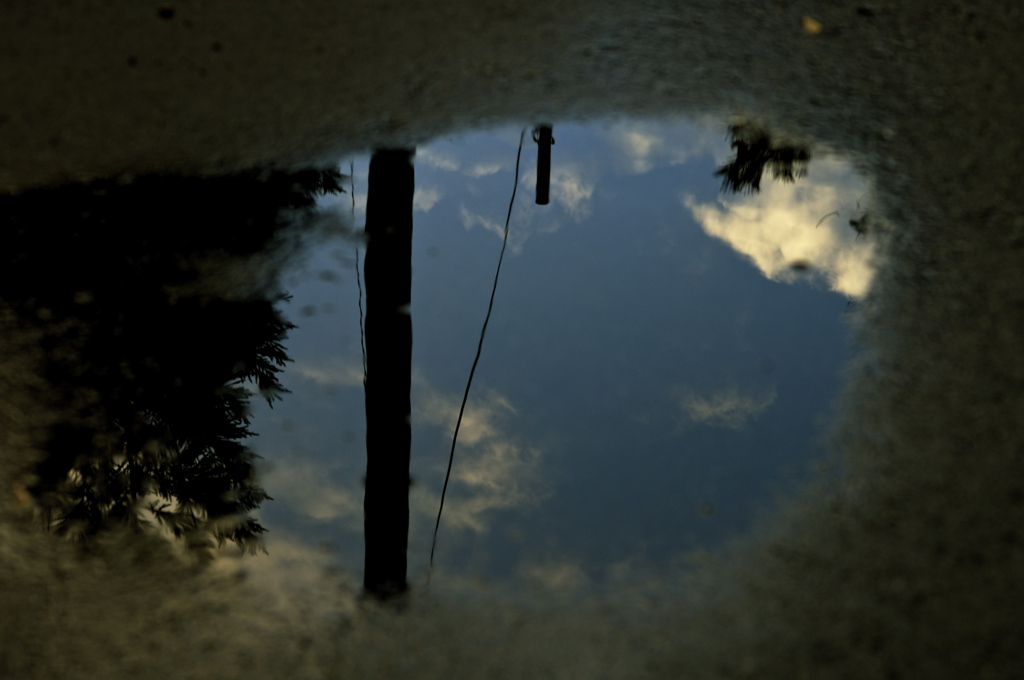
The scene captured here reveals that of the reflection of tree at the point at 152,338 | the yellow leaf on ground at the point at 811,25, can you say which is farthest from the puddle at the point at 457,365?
the yellow leaf on ground at the point at 811,25

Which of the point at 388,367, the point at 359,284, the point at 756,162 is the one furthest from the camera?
the point at 756,162

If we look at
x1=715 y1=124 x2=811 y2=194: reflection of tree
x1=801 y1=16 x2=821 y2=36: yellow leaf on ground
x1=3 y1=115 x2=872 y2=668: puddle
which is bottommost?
x1=3 y1=115 x2=872 y2=668: puddle

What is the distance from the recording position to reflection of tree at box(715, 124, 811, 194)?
279 cm

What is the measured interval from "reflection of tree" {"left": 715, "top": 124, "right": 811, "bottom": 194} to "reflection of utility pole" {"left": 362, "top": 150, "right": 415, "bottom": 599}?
1.07 metres

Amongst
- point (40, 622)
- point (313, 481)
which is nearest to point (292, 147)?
point (313, 481)

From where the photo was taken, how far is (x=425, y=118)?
3.10 metres

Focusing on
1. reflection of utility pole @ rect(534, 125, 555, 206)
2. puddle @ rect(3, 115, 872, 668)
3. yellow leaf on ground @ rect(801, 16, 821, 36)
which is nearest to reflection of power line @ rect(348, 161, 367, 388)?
puddle @ rect(3, 115, 872, 668)

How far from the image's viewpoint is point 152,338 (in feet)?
8.04

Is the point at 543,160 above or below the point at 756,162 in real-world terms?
above

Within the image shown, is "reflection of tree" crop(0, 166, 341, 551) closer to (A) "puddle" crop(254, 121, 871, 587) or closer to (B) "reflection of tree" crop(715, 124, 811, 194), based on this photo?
(A) "puddle" crop(254, 121, 871, 587)

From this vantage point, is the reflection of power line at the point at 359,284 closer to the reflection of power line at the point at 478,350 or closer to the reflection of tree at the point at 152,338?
the reflection of tree at the point at 152,338

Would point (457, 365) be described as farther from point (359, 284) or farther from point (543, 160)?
point (543, 160)

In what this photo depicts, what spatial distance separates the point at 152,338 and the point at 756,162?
6.39 feet

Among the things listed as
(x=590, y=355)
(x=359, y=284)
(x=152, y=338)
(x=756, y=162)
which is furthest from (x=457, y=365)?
(x=756, y=162)
